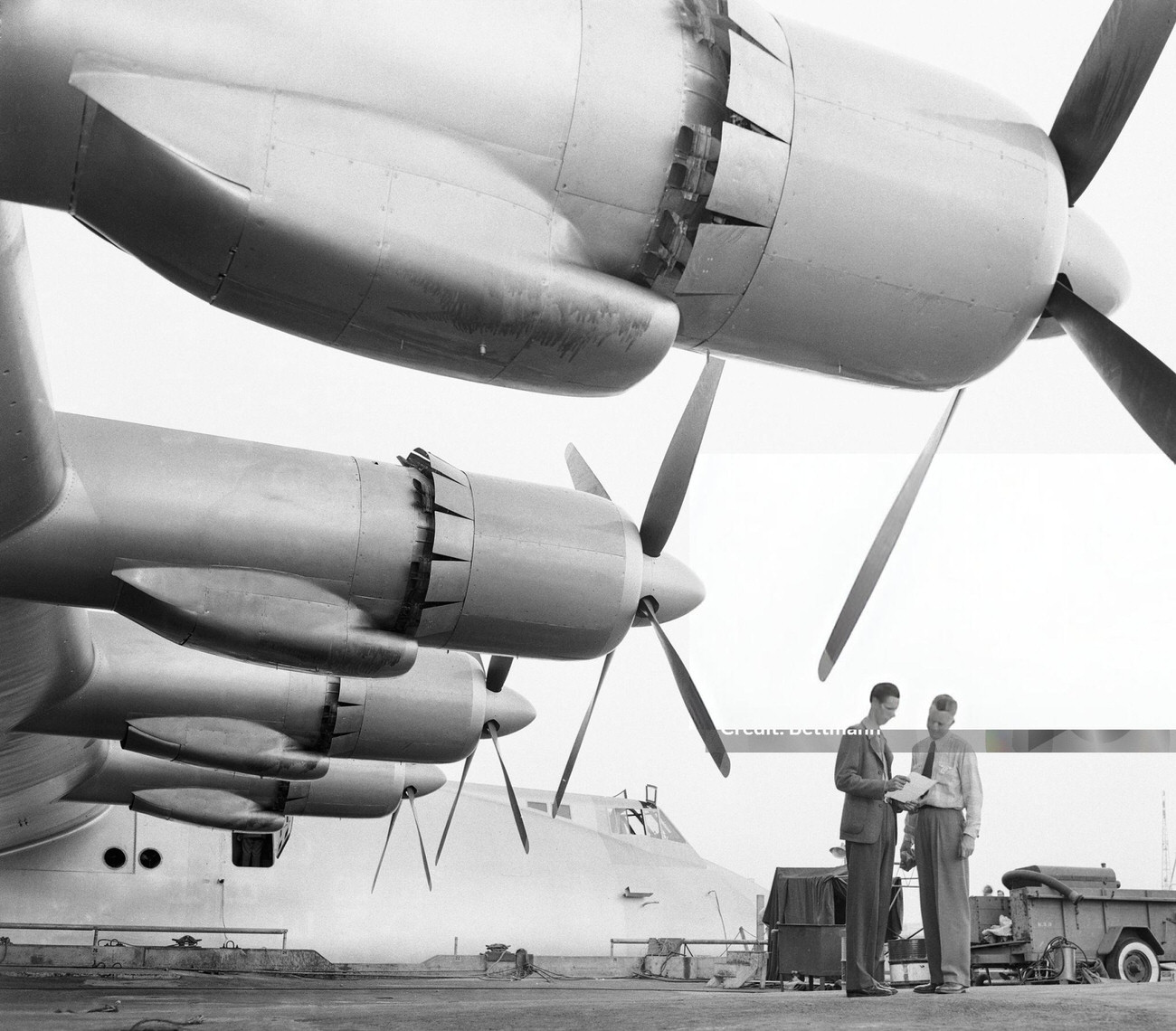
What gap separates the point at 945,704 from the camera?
7.00 metres

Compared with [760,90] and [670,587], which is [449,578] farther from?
[760,90]

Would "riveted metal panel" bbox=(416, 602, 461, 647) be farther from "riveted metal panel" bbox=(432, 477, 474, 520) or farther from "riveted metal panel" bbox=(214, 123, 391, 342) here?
"riveted metal panel" bbox=(214, 123, 391, 342)

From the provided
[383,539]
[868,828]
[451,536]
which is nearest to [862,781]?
[868,828]

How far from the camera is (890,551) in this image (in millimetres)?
4852

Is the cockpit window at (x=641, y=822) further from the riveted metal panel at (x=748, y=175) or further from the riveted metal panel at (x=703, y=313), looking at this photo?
the riveted metal panel at (x=748, y=175)

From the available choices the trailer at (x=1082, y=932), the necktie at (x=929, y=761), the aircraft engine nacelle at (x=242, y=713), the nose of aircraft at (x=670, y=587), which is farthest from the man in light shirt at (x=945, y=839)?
the trailer at (x=1082, y=932)

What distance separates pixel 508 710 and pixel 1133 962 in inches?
271

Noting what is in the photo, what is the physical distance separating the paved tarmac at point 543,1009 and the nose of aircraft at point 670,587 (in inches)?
93.7

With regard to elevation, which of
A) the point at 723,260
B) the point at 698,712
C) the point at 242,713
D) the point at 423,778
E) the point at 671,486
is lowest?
the point at 423,778

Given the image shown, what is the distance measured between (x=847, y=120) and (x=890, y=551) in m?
1.90

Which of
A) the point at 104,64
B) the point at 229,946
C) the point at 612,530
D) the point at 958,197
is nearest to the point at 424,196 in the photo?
the point at 104,64

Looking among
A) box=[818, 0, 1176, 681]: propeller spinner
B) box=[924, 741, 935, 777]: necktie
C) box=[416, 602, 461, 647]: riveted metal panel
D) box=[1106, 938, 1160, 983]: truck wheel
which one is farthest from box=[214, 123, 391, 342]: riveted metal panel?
box=[1106, 938, 1160, 983]: truck wheel

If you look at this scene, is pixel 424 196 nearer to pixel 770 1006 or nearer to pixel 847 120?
pixel 847 120

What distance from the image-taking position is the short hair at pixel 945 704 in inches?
276
